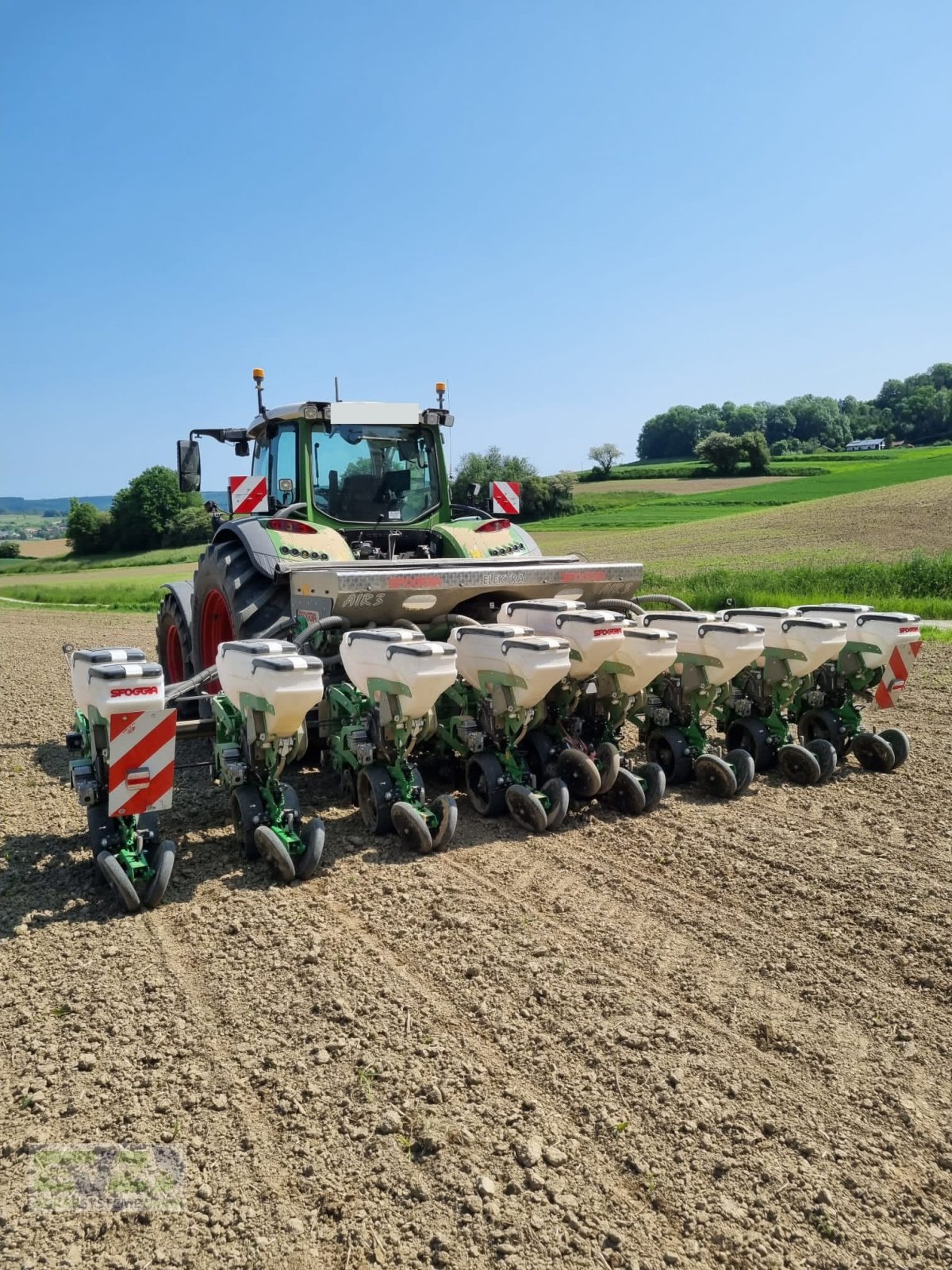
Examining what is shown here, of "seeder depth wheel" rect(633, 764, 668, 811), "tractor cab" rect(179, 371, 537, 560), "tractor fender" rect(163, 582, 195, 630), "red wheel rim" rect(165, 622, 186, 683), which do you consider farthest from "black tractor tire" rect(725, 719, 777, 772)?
"red wheel rim" rect(165, 622, 186, 683)

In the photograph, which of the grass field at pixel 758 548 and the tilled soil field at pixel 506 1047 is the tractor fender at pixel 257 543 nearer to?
the tilled soil field at pixel 506 1047

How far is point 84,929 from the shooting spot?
399 cm

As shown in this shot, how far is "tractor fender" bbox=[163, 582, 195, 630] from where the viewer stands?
718 centimetres

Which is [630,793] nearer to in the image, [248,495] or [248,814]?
[248,814]

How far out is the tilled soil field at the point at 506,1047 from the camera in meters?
2.37

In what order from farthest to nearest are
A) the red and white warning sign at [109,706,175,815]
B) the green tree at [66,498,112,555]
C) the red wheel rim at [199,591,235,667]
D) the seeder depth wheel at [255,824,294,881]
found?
the green tree at [66,498,112,555] < the red wheel rim at [199,591,235,667] < the seeder depth wheel at [255,824,294,881] < the red and white warning sign at [109,706,175,815]

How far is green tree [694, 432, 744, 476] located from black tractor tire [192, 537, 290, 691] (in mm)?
55256

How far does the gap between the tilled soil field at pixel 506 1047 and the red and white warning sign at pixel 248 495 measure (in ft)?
8.20

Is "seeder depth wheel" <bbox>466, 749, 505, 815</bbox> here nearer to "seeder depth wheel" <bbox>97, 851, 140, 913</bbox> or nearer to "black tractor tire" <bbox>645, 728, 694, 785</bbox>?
"black tractor tire" <bbox>645, 728, 694, 785</bbox>

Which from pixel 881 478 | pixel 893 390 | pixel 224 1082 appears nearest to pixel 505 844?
pixel 224 1082

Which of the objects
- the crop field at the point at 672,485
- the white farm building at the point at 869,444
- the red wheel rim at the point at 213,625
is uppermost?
the white farm building at the point at 869,444

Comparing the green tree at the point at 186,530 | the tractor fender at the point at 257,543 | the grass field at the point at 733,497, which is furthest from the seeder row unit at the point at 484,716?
the green tree at the point at 186,530

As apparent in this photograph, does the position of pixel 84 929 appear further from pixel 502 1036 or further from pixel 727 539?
pixel 727 539

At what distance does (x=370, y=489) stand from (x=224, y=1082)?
471 cm
